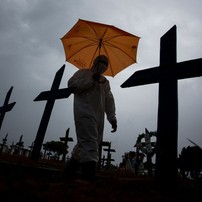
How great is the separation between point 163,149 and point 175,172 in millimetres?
333

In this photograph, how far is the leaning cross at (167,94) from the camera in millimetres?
2846

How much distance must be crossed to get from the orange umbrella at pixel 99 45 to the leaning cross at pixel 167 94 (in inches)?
42.0

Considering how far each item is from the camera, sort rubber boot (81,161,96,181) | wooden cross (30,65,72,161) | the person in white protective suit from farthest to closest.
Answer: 1. wooden cross (30,65,72,161)
2. the person in white protective suit
3. rubber boot (81,161,96,181)

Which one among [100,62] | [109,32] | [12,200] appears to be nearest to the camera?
[12,200]

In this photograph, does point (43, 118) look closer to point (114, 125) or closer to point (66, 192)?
point (114, 125)

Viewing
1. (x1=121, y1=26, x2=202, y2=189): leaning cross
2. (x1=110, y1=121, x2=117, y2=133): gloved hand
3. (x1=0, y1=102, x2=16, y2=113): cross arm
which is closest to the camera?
(x1=121, y1=26, x2=202, y2=189): leaning cross

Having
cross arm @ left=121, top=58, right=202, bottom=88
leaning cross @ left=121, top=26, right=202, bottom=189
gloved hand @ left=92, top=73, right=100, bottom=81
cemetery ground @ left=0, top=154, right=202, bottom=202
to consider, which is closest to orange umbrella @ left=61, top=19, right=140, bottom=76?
gloved hand @ left=92, top=73, right=100, bottom=81

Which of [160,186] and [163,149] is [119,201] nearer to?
[160,186]

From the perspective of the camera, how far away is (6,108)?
29.1 feet

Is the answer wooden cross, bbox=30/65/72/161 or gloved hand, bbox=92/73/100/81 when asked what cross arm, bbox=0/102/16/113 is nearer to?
wooden cross, bbox=30/65/72/161

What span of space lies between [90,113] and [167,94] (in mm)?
1260

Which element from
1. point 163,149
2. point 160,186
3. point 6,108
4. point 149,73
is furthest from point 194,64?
point 6,108

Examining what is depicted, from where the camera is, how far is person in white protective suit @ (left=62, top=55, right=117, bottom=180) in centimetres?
316

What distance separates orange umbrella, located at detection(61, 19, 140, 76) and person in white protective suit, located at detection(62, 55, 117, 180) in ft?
2.41
